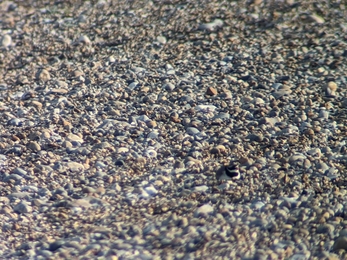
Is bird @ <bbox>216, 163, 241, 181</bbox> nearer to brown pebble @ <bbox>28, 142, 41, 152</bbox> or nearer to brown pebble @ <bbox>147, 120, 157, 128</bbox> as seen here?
brown pebble @ <bbox>147, 120, 157, 128</bbox>

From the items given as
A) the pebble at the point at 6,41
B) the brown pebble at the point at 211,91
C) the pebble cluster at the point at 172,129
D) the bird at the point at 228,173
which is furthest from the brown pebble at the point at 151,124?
the pebble at the point at 6,41

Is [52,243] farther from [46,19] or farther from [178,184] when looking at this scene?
[46,19]

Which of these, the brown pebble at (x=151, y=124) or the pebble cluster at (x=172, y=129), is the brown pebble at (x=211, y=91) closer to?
the pebble cluster at (x=172, y=129)

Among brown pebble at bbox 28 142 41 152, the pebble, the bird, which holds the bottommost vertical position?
the bird

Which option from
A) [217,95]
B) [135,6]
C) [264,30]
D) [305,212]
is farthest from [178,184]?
[135,6]

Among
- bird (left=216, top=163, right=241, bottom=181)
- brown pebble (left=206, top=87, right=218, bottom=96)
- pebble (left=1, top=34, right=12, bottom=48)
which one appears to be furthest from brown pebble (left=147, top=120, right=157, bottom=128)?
pebble (left=1, top=34, right=12, bottom=48)

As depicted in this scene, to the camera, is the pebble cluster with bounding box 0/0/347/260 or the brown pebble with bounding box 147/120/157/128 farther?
the brown pebble with bounding box 147/120/157/128

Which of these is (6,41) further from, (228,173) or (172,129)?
(228,173)

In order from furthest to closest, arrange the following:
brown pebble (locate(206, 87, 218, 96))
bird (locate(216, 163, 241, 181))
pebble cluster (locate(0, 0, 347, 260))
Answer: brown pebble (locate(206, 87, 218, 96)), bird (locate(216, 163, 241, 181)), pebble cluster (locate(0, 0, 347, 260))
